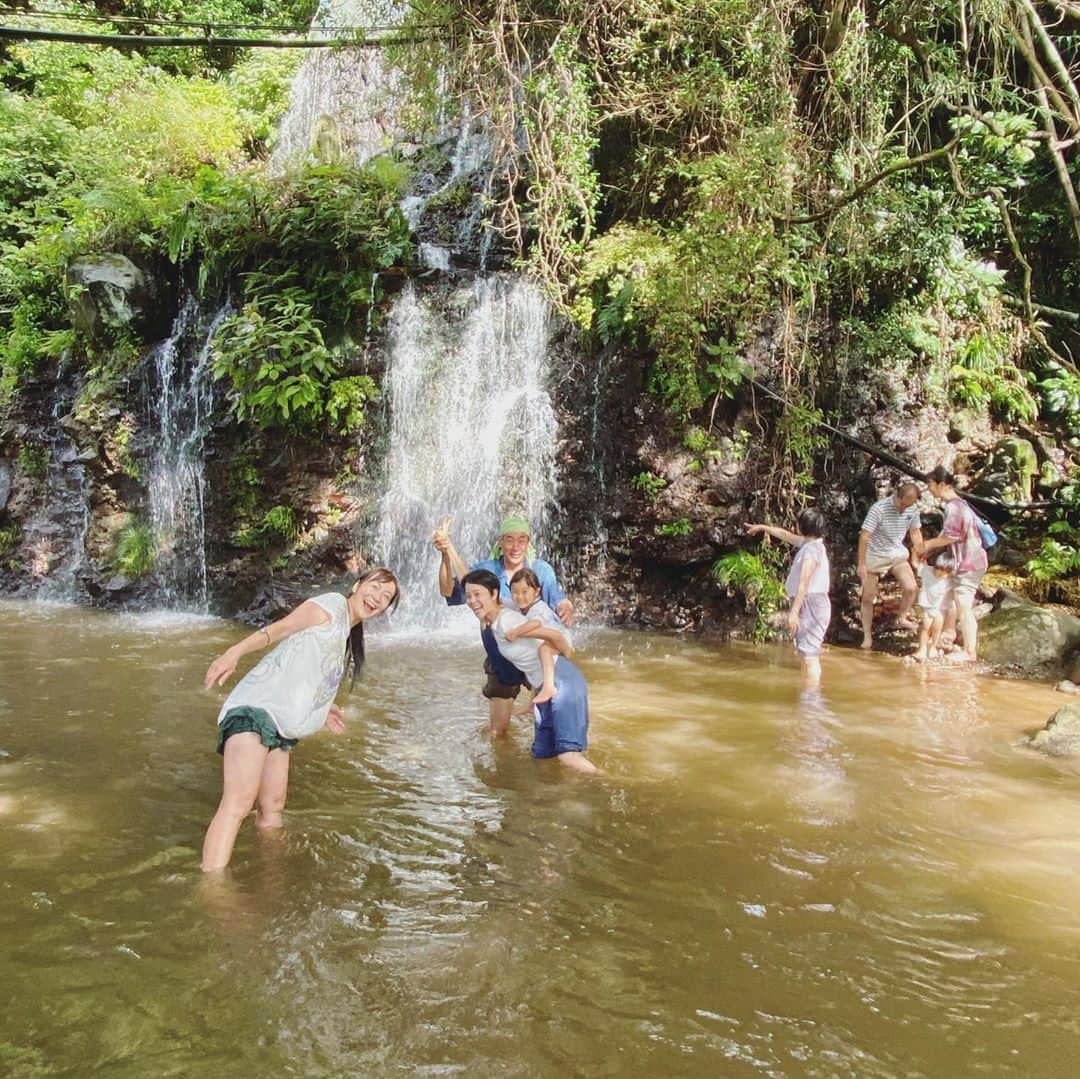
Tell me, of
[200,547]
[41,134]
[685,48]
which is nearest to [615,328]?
[685,48]

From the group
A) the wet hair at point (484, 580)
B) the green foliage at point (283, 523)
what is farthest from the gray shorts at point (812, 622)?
the green foliage at point (283, 523)

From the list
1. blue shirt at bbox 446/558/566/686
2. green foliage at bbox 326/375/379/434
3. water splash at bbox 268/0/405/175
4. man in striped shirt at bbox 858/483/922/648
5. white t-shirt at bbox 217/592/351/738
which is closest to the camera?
white t-shirt at bbox 217/592/351/738

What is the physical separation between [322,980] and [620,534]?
312 inches

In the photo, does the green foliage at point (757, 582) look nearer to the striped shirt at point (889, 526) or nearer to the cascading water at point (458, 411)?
the striped shirt at point (889, 526)

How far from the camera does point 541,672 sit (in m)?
5.43

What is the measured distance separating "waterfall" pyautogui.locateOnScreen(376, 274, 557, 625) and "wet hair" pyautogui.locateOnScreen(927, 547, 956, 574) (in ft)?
14.4

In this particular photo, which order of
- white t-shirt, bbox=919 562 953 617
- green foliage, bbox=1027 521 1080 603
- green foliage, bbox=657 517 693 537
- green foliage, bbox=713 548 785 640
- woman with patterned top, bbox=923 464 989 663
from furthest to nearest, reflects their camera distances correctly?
1. green foliage, bbox=657 517 693 537
2. green foliage, bbox=1027 521 1080 603
3. green foliage, bbox=713 548 785 640
4. white t-shirt, bbox=919 562 953 617
5. woman with patterned top, bbox=923 464 989 663

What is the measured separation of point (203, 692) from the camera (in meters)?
7.37

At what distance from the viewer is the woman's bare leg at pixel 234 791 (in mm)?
3975

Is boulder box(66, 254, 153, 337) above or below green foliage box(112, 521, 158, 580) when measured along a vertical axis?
above

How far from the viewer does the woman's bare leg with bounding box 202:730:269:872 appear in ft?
13.0

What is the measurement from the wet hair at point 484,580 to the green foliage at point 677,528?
5.43m

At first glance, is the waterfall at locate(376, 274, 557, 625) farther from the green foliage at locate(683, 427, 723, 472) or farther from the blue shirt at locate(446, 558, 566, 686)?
the blue shirt at locate(446, 558, 566, 686)

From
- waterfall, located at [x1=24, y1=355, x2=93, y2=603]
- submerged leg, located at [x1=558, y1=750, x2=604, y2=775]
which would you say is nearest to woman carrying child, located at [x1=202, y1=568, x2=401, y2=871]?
submerged leg, located at [x1=558, y1=750, x2=604, y2=775]
